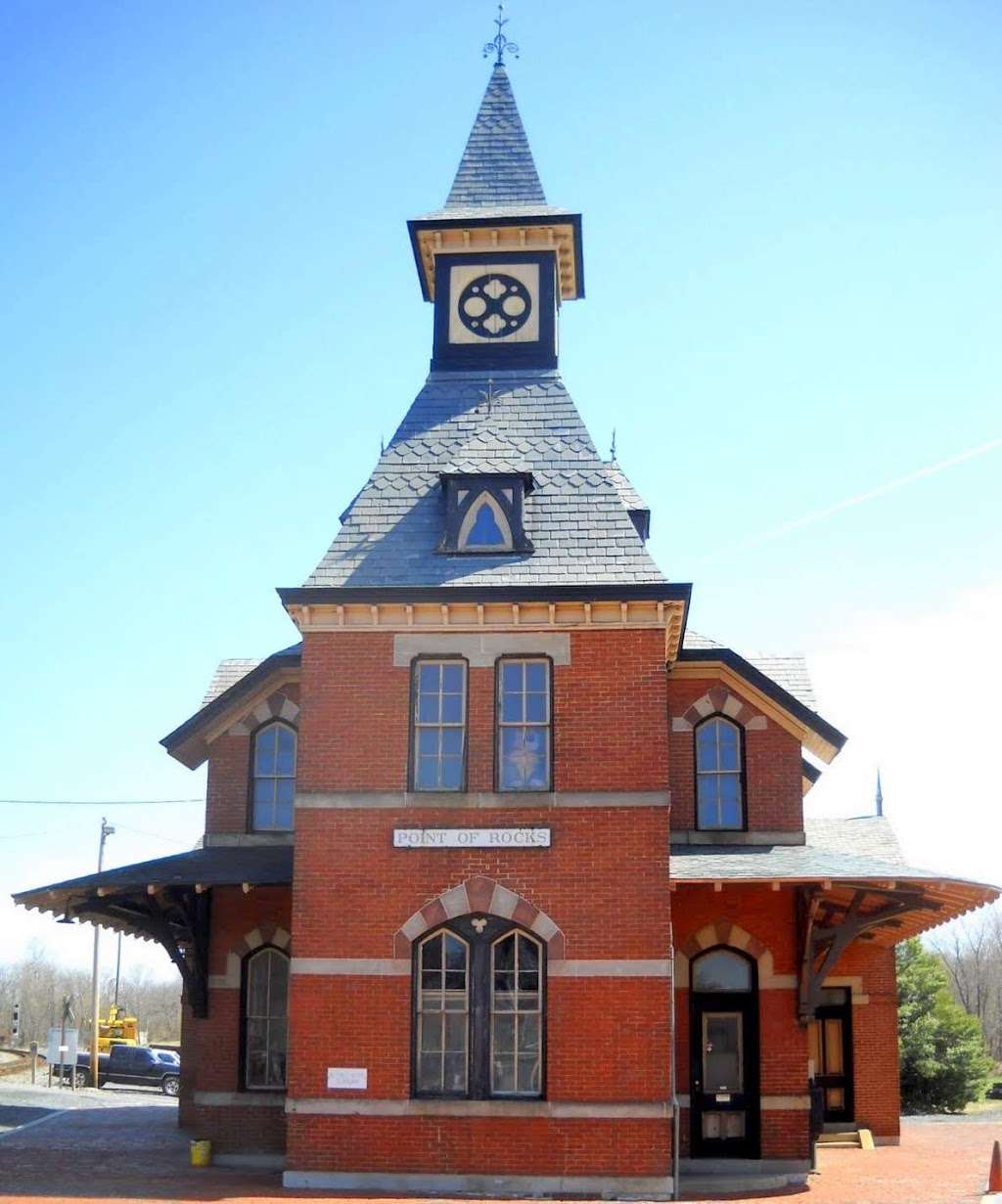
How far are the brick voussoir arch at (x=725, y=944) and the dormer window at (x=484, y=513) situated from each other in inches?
254

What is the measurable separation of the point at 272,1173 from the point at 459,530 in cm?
889

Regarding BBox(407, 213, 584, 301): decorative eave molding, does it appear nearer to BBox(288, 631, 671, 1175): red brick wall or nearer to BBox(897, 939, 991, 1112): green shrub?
BBox(288, 631, 671, 1175): red brick wall

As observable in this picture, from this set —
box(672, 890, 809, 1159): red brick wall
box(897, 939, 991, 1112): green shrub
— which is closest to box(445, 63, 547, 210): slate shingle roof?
box(672, 890, 809, 1159): red brick wall

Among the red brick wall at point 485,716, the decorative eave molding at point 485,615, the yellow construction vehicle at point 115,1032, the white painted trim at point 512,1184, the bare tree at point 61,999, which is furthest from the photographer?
the bare tree at point 61,999

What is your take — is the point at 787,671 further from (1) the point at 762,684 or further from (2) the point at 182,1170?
(2) the point at 182,1170

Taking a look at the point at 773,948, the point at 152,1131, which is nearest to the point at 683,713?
the point at 773,948

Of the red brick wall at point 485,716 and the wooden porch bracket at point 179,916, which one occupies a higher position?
the red brick wall at point 485,716

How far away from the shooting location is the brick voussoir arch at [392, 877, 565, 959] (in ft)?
61.3

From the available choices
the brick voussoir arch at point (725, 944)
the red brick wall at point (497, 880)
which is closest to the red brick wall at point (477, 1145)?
the red brick wall at point (497, 880)

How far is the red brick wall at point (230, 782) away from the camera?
23.7m

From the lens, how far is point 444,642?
1969 centimetres

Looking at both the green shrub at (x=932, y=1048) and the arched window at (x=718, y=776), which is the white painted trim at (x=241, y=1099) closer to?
the arched window at (x=718, y=776)

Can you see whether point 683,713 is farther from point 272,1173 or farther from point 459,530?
point 272,1173

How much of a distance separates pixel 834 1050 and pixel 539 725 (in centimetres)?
980
